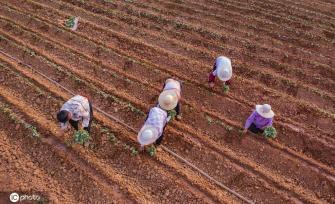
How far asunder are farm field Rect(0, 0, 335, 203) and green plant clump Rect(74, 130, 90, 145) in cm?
16

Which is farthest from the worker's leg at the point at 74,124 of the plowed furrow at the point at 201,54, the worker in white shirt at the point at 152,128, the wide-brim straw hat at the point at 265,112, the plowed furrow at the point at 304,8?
the plowed furrow at the point at 304,8

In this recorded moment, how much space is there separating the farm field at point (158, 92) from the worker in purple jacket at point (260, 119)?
0.77 feet

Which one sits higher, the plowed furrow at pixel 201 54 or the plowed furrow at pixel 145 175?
the plowed furrow at pixel 201 54

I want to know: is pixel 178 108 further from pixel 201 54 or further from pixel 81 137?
pixel 201 54

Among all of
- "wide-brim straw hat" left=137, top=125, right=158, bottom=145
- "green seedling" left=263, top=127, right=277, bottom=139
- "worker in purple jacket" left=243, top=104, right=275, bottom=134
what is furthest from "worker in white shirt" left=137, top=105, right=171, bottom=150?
"green seedling" left=263, top=127, right=277, bottom=139

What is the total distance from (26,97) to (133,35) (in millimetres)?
3887

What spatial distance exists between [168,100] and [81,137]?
183 centimetres

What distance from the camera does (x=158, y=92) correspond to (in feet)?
29.0

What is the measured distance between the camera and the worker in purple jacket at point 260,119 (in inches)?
289

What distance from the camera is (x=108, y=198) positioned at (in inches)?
254

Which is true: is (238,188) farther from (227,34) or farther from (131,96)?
(227,34)

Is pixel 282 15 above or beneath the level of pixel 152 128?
above

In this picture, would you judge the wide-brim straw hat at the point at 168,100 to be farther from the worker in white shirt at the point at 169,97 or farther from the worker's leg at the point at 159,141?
the worker's leg at the point at 159,141

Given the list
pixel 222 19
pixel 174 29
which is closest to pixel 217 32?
pixel 222 19
